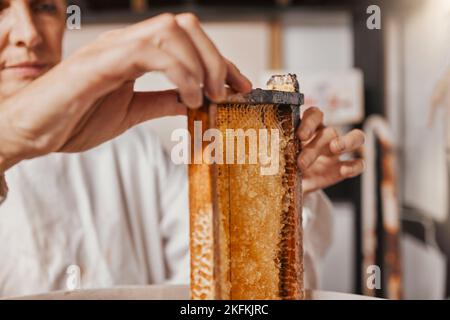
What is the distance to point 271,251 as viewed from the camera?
0.41m

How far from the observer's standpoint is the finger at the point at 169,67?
30cm

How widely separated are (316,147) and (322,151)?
2 centimetres

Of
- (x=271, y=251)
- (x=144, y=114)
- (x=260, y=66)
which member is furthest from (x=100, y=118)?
(x=260, y=66)

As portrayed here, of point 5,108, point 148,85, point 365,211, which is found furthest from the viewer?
point 365,211

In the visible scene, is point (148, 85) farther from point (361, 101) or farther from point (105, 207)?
point (361, 101)

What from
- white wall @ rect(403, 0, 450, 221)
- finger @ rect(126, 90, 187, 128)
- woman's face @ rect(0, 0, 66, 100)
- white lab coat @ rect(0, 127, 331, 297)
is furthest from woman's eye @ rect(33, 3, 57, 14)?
white wall @ rect(403, 0, 450, 221)

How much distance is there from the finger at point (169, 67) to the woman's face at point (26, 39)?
0.73ft

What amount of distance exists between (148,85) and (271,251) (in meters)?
0.26

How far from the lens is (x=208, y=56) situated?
1.03 feet

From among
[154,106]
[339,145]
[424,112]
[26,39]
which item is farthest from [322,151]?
[424,112]

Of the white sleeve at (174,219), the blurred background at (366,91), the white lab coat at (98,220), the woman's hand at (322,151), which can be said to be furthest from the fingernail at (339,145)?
the blurred background at (366,91)

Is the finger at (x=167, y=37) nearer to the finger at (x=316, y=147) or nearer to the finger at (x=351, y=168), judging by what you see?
the finger at (x=316, y=147)

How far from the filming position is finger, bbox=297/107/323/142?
1.41ft
